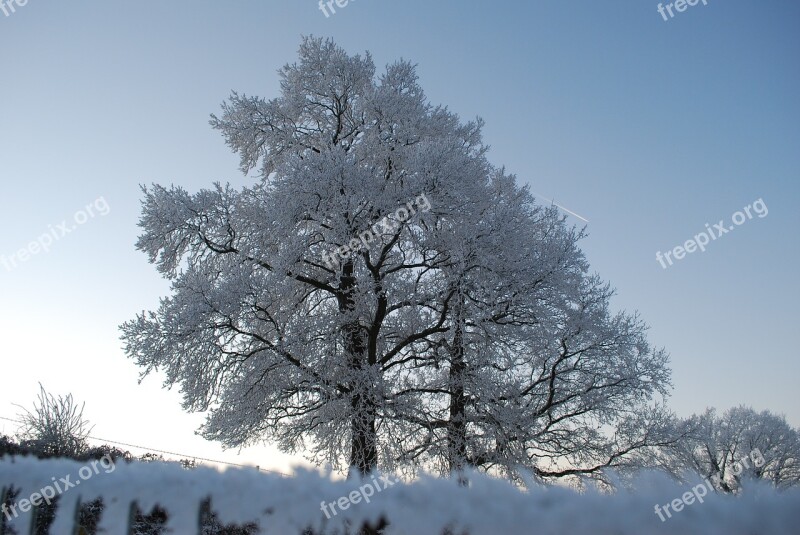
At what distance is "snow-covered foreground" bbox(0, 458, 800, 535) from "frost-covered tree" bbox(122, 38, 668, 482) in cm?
903

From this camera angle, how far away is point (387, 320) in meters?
14.8

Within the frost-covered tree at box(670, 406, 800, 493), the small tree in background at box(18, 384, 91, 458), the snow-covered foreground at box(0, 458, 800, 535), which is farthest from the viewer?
the frost-covered tree at box(670, 406, 800, 493)

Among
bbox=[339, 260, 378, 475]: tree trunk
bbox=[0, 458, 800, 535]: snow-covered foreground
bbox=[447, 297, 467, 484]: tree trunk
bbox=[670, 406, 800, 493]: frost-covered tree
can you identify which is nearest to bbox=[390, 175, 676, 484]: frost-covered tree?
bbox=[447, 297, 467, 484]: tree trunk

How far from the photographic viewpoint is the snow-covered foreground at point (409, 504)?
6.63ft

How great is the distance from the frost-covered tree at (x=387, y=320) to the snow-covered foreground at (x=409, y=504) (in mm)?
9028

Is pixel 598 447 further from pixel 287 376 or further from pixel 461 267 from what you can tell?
pixel 287 376

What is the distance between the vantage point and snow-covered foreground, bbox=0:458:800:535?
202 centimetres

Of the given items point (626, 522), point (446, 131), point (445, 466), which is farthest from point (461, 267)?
point (626, 522)

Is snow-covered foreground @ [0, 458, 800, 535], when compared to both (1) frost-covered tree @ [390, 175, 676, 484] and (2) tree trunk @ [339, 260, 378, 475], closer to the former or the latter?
(2) tree trunk @ [339, 260, 378, 475]

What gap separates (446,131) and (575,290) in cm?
582

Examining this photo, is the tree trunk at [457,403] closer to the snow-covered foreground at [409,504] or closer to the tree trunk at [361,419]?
the tree trunk at [361,419]

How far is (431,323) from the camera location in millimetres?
14469

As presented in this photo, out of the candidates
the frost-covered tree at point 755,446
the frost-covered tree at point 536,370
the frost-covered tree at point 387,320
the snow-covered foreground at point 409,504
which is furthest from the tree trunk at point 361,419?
the frost-covered tree at point 755,446

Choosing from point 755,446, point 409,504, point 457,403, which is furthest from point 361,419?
point 755,446
